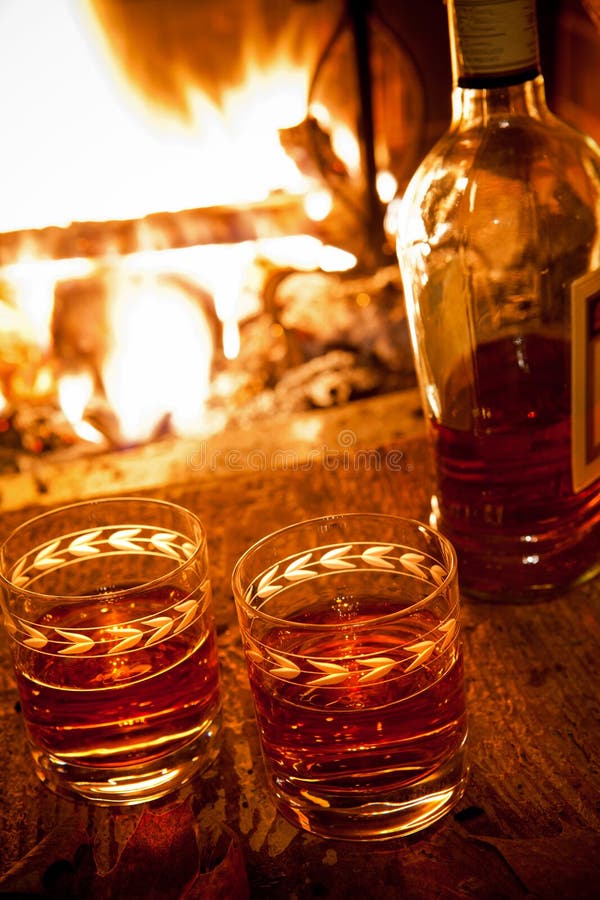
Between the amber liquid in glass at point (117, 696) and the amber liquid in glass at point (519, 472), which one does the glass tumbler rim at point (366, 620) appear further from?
the amber liquid in glass at point (519, 472)

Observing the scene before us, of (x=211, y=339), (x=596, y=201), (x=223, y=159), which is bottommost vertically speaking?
(x=211, y=339)

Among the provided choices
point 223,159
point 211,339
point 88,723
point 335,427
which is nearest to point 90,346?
point 211,339

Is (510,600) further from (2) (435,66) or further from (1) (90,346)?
(2) (435,66)

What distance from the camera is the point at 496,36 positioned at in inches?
23.4

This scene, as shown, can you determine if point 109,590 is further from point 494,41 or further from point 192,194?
point 192,194

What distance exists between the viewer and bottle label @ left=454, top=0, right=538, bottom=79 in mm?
588

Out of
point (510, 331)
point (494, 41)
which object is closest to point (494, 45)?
point (494, 41)

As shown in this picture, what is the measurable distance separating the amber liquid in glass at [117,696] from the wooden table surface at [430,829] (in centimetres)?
4

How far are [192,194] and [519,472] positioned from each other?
4.43 ft

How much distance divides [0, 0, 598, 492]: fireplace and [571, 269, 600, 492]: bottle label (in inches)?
40.4

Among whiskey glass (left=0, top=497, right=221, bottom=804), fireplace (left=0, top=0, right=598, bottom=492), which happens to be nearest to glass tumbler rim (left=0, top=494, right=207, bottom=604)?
whiskey glass (left=0, top=497, right=221, bottom=804)

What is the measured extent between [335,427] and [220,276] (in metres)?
0.94

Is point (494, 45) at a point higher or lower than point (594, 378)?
higher

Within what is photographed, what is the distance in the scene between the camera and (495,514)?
70cm
